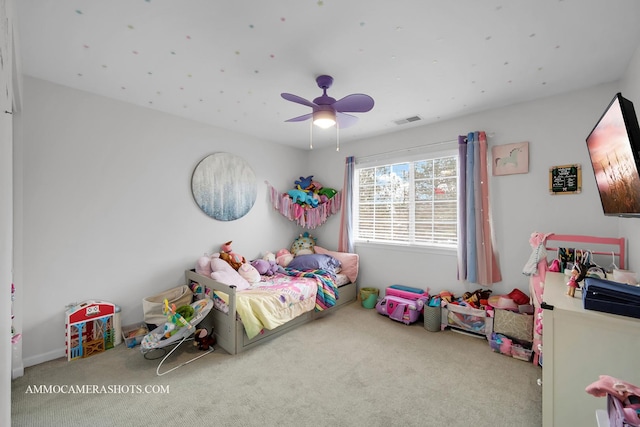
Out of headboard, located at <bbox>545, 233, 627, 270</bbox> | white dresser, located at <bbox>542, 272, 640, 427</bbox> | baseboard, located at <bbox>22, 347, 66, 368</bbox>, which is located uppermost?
headboard, located at <bbox>545, 233, 627, 270</bbox>

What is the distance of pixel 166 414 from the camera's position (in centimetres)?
174

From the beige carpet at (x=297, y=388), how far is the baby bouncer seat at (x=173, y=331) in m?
0.08

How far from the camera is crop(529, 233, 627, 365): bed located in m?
2.19

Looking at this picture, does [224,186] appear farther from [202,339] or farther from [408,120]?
[408,120]

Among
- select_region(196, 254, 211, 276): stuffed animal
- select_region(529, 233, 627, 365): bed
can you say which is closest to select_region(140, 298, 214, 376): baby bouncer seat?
select_region(196, 254, 211, 276): stuffed animal

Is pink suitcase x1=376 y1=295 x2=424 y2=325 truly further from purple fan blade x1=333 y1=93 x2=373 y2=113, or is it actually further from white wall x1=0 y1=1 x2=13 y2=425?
white wall x1=0 y1=1 x2=13 y2=425

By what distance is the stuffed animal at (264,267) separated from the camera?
3.55 metres

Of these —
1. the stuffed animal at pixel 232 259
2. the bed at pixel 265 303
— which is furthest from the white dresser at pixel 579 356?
the stuffed animal at pixel 232 259

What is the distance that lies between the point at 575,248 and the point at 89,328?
4462mm

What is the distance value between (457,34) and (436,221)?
2.14 m

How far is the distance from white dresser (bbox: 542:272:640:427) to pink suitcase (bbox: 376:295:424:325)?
1.66 m

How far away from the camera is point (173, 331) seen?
231 centimetres

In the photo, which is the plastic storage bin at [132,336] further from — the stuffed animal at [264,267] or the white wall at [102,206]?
the stuffed animal at [264,267]

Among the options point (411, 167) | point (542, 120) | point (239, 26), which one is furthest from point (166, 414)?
point (542, 120)
